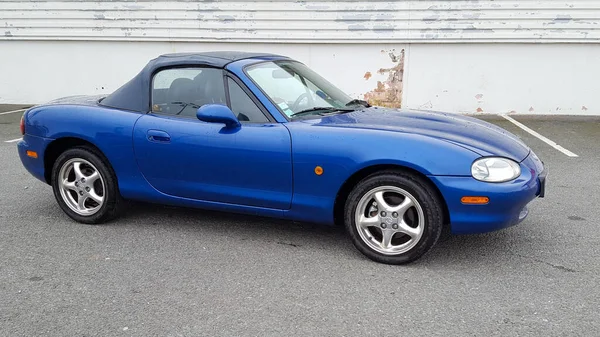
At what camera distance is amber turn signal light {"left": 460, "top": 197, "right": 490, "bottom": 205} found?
3.54 meters

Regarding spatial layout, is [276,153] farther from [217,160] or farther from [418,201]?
[418,201]

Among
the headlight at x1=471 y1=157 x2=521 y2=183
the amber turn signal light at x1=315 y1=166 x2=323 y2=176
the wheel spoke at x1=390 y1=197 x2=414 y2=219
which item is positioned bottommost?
the wheel spoke at x1=390 y1=197 x2=414 y2=219

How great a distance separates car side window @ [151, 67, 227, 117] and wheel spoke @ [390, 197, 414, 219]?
4.98 feet

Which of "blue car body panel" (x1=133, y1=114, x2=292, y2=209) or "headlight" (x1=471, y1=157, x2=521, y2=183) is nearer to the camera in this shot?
"headlight" (x1=471, y1=157, x2=521, y2=183)

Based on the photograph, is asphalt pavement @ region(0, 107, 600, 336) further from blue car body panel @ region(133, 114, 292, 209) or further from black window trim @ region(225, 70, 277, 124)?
black window trim @ region(225, 70, 277, 124)

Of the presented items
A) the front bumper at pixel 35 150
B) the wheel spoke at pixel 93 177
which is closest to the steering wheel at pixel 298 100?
the wheel spoke at pixel 93 177

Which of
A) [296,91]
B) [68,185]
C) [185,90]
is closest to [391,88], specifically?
[296,91]

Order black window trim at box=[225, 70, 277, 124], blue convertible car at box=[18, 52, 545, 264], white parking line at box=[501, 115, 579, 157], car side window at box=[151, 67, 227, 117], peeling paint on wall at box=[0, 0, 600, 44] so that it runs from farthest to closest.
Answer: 1. peeling paint on wall at box=[0, 0, 600, 44]
2. white parking line at box=[501, 115, 579, 157]
3. car side window at box=[151, 67, 227, 117]
4. black window trim at box=[225, 70, 277, 124]
5. blue convertible car at box=[18, 52, 545, 264]

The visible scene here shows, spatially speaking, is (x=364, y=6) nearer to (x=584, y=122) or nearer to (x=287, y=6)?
(x=287, y=6)

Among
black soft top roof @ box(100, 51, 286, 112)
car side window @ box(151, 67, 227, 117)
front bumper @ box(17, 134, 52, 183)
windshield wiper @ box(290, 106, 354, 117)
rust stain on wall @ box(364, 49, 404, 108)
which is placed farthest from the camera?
rust stain on wall @ box(364, 49, 404, 108)

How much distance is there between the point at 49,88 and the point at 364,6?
695 centimetres

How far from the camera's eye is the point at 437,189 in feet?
12.1

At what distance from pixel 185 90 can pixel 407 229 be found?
6.68 feet

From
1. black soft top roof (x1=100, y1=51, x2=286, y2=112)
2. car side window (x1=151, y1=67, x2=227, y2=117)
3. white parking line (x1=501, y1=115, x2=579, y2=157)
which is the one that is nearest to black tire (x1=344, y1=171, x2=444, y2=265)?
car side window (x1=151, y1=67, x2=227, y2=117)
